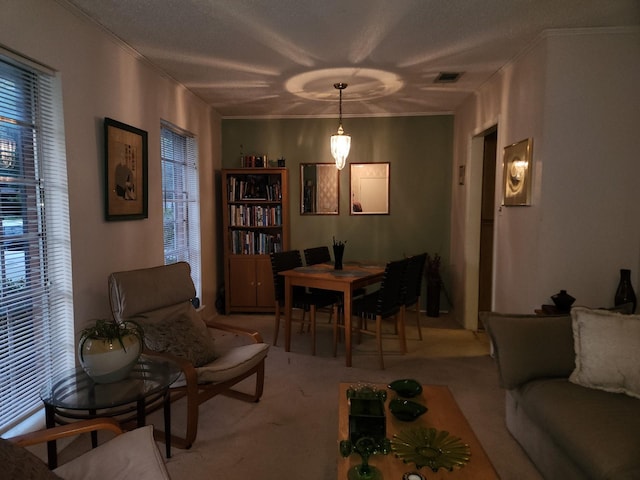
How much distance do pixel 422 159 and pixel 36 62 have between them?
406cm

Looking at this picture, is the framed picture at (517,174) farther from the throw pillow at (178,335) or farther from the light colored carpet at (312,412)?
the throw pillow at (178,335)

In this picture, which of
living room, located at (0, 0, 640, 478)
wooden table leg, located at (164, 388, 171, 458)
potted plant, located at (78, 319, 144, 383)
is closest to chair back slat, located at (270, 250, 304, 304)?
living room, located at (0, 0, 640, 478)

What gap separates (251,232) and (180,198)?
3.61 feet

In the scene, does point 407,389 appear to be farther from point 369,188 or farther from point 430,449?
point 369,188

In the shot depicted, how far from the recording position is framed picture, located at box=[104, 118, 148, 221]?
8.82 ft

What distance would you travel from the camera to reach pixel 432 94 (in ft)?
13.8

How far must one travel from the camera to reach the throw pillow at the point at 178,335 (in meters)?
2.43

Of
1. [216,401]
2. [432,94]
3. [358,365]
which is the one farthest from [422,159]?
[216,401]

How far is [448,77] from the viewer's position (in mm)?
3674

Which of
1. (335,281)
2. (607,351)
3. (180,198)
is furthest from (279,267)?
(607,351)

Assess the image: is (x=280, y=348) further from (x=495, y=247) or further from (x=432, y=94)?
(x=432, y=94)

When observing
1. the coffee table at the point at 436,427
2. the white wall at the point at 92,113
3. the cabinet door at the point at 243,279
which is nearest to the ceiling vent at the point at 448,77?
the white wall at the point at 92,113

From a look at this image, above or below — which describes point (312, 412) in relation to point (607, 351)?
below

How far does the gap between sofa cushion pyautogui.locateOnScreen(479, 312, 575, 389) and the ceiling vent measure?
235 cm
